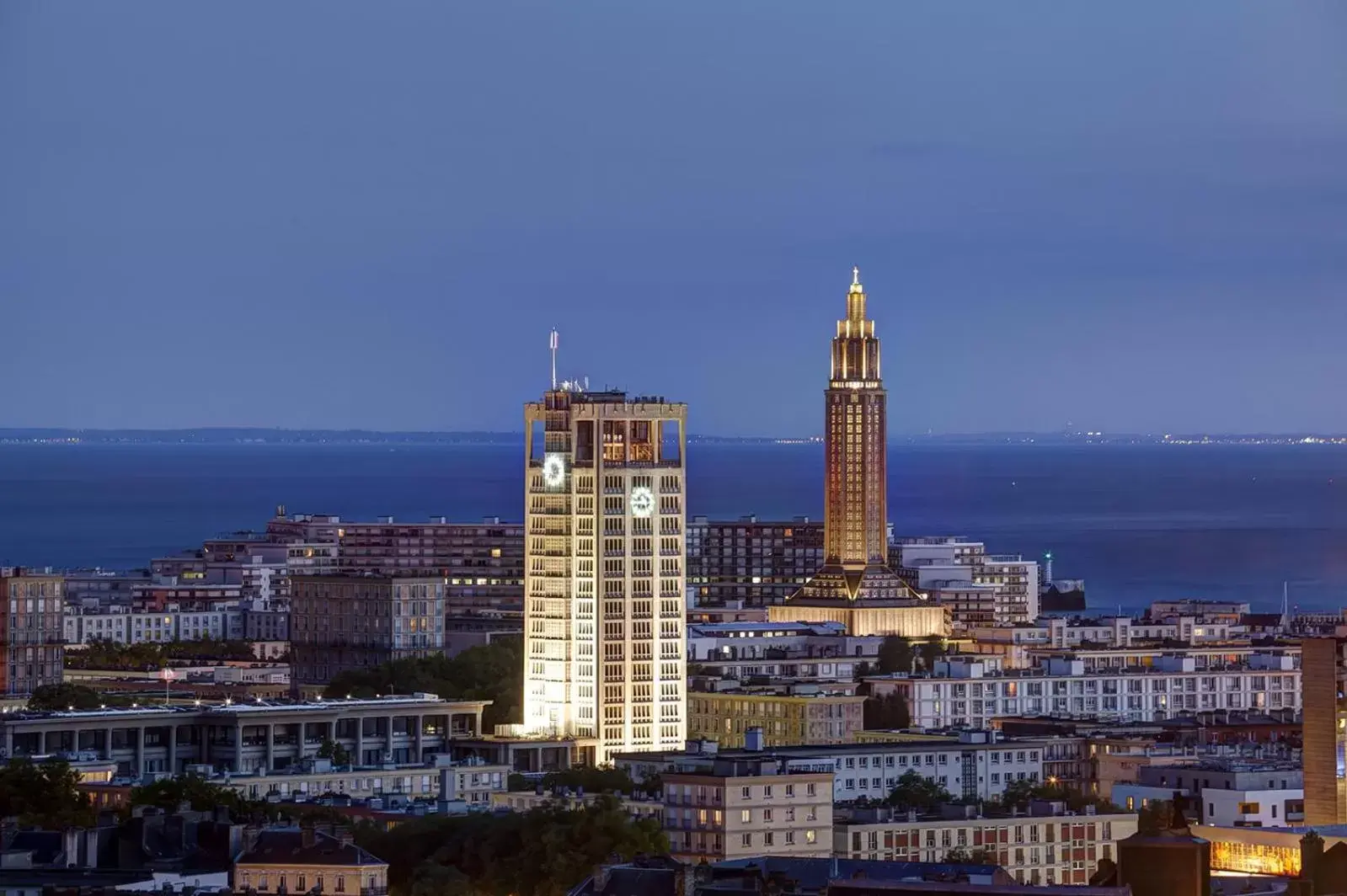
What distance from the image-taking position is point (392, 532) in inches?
7746

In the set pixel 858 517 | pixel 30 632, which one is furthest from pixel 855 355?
pixel 30 632

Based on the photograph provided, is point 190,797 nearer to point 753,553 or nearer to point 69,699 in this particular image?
point 69,699

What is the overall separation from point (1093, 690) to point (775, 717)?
1580cm

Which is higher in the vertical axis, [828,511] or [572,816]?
[828,511]

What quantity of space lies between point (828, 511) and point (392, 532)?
34.3m

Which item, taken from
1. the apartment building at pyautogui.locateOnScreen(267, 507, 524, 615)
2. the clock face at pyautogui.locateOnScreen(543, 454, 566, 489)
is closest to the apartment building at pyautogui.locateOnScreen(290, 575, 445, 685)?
the clock face at pyautogui.locateOnScreen(543, 454, 566, 489)

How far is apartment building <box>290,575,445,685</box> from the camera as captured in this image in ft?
474

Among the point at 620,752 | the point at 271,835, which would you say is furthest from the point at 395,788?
the point at 271,835

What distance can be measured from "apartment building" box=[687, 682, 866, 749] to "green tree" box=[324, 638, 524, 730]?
5.15 m

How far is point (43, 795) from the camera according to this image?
302ft

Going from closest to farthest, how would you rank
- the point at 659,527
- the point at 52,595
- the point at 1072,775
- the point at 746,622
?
the point at 1072,775
the point at 659,527
the point at 52,595
the point at 746,622

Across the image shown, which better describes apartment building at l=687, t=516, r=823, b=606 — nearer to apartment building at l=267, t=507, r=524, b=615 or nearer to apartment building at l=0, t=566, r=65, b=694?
apartment building at l=267, t=507, r=524, b=615

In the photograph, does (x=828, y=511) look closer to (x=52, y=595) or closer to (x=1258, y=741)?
(x=52, y=595)

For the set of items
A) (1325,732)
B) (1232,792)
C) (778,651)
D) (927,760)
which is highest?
(778,651)
